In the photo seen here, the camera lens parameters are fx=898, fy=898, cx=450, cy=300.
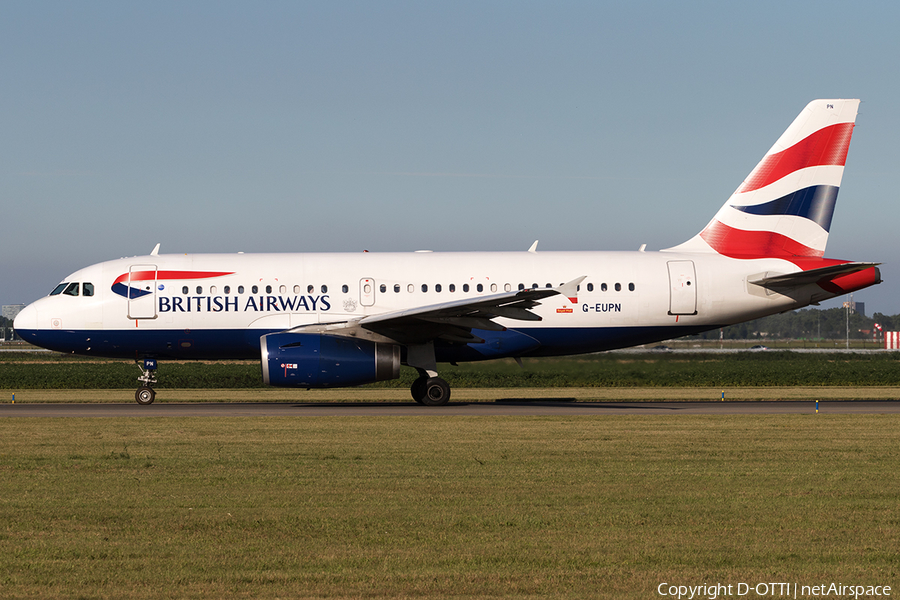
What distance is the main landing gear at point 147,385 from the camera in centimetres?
2380

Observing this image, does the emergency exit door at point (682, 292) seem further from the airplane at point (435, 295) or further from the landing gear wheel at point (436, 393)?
the landing gear wheel at point (436, 393)

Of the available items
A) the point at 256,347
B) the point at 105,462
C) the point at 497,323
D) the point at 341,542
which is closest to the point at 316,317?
the point at 256,347

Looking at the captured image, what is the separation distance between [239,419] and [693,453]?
9.85m

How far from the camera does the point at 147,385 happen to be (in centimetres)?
2427

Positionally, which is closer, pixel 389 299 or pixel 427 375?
pixel 427 375

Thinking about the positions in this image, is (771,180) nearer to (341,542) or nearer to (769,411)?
(769,411)

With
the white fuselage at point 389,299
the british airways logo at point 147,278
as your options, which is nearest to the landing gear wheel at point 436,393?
the white fuselage at point 389,299

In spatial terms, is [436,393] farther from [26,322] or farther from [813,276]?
[26,322]

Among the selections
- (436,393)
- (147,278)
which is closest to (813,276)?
(436,393)

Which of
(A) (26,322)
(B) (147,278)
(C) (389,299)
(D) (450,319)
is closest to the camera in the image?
(D) (450,319)

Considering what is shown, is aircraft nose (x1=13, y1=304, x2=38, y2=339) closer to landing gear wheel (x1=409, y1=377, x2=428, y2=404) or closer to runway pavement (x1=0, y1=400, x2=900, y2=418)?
runway pavement (x1=0, y1=400, x2=900, y2=418)

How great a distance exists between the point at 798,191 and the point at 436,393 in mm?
11537

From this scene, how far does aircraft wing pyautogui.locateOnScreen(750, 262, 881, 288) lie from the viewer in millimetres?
22312

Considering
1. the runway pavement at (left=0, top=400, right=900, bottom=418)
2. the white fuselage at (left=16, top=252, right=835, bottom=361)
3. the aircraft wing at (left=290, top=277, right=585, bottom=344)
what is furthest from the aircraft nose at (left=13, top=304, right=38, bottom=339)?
the aircraft wing at (left=290, top=277, right=585, bottom=344)
